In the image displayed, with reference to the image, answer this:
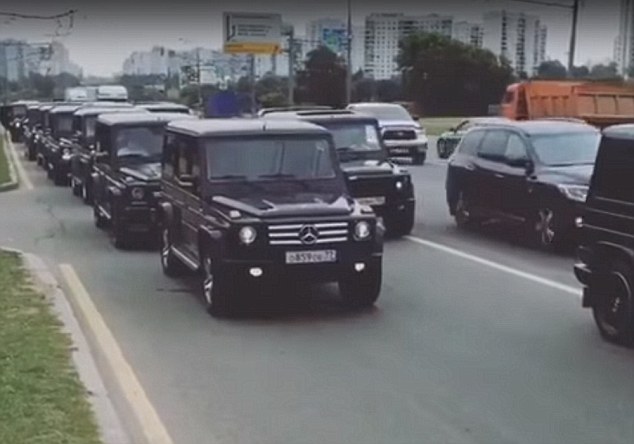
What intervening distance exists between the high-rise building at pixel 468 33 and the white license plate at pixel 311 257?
5945cm

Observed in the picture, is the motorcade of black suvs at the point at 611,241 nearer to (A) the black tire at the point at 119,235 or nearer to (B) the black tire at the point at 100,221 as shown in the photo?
(A) the black tire at the point at 119,235

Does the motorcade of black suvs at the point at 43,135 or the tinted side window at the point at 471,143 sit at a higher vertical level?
the tinted side window at the point at 471,143

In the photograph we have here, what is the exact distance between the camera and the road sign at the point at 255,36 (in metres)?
73.4

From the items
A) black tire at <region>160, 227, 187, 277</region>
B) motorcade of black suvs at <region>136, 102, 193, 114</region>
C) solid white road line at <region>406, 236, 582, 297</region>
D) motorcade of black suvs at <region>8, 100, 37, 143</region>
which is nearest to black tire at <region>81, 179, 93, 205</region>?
motorcade of black suvs at <region>136, 102, 193, 114</region>

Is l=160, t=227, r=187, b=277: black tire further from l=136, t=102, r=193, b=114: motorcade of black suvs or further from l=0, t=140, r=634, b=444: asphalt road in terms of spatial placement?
l=136, t=102, r=193, b=114: motorcade of black suvs

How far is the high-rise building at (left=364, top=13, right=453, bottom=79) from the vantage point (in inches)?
2506

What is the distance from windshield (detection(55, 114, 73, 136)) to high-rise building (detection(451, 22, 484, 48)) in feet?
127

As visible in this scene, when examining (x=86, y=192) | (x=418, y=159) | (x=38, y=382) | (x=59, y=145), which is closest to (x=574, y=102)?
(x=418, y=159)

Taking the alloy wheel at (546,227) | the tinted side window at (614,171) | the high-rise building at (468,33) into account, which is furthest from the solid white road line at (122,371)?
the high-rise building at (468,33)

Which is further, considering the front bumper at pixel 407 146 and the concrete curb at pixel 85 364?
the front bumper at pixel 407 146

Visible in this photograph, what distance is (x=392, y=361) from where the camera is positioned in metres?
9.99

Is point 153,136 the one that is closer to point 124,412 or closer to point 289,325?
point 289,325

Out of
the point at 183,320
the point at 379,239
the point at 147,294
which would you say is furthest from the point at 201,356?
the point at 147,294

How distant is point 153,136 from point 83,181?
7079mm
